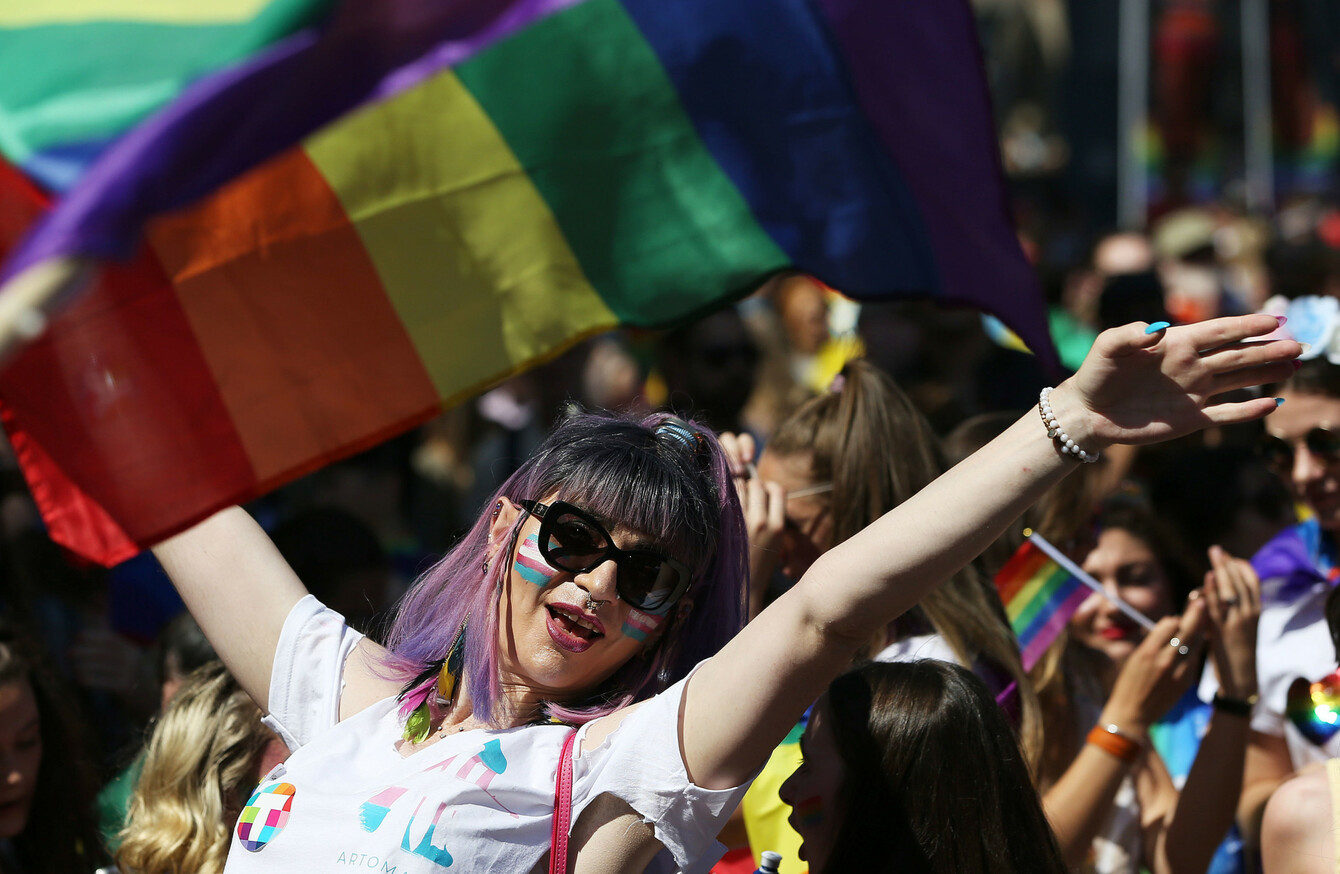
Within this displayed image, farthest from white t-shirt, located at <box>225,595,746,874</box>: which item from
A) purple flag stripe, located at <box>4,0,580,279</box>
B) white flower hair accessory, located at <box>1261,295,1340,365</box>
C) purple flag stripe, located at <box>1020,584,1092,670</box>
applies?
white flower hair accessory, located at <box>1261,295,1340,365</box>

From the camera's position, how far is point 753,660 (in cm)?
182

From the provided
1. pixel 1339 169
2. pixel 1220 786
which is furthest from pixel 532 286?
pixel 1339 169

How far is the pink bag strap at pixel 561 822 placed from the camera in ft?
6.43

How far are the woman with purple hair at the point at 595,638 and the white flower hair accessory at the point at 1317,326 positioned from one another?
1.78 m

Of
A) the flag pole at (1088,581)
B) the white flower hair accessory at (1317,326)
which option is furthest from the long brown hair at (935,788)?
the white flower hair accessory at (1317,326)

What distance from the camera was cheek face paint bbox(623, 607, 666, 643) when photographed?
2145 mm

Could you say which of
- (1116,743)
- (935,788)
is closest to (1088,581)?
(1116,743)

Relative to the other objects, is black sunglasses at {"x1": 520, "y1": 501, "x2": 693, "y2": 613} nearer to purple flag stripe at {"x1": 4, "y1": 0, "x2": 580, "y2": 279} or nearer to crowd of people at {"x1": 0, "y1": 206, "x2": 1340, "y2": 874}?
crowd of people at {"x1": 0, "y1": 206, "x2": 1340, "y2": 874}

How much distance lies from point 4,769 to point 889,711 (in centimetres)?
189

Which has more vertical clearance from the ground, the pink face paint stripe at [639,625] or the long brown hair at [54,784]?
the pink face paint stripe at [639,625]

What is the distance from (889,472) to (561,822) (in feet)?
4.45

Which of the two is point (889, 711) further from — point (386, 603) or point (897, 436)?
point (386, 603)

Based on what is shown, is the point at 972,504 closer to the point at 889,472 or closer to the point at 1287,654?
the point at 889,472

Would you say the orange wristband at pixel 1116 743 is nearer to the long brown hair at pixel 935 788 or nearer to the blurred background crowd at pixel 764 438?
the blurred background crowd at pixel 764 438
